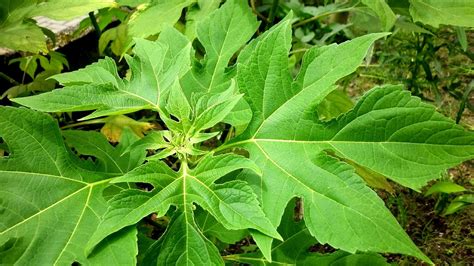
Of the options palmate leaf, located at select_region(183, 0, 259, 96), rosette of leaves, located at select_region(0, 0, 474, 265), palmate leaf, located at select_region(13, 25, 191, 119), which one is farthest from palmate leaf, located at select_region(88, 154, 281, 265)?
palmate leaf, located at select_region(183, 0, 259, 96)

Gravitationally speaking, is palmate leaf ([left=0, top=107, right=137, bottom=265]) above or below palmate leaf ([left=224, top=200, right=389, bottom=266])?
above


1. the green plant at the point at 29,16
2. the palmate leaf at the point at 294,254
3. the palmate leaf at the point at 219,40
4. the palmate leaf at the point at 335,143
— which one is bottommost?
the palmate leaf at the point at 294,254

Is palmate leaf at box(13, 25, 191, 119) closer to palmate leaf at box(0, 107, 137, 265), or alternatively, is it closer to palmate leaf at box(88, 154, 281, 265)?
palmate leaf at box(0, 107, 137, 265)

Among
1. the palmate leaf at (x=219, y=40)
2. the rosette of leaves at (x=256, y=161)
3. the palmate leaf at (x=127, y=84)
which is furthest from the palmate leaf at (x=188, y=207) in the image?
the palmate leaf at (x=219, y=40)

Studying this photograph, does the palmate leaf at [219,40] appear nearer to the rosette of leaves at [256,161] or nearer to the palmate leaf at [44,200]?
the rosette of leaves at [256,161]

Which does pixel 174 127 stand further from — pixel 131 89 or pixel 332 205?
pixel 332 205

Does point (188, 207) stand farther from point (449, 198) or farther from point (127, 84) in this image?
point (449, 198)

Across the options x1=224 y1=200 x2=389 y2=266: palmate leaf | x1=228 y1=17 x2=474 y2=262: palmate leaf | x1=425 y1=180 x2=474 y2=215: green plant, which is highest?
x1=228 y1=17 x2=474 y2=262: palmate leaf

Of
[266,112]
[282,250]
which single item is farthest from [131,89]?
[282,250]

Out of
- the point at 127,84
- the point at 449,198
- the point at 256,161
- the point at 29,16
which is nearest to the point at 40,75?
the point at 29,16
